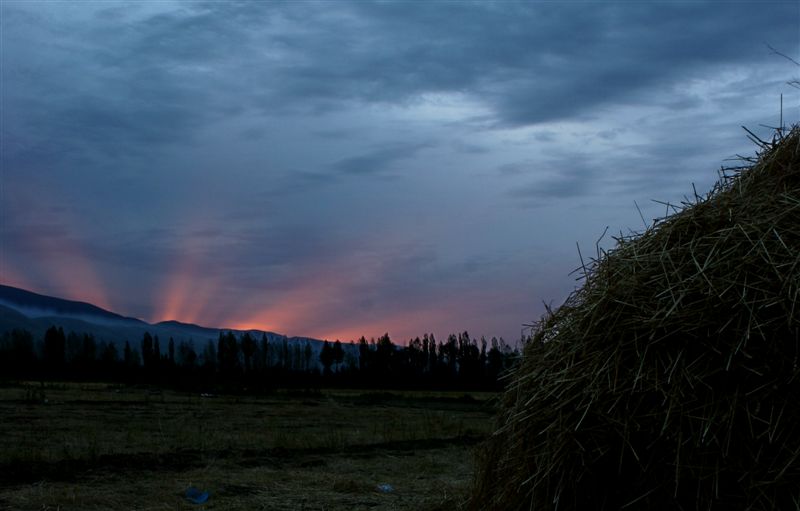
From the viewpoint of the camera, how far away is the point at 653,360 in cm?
421

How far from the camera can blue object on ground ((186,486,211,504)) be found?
8.36m

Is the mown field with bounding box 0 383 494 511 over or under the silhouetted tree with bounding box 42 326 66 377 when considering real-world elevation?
under

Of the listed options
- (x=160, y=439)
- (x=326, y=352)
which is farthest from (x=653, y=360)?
(x=326, y=352)

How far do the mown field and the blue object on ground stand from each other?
0.25 feet

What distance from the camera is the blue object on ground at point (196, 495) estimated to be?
329 inches

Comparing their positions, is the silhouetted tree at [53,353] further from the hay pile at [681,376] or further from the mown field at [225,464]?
the hay pile at [681,376]

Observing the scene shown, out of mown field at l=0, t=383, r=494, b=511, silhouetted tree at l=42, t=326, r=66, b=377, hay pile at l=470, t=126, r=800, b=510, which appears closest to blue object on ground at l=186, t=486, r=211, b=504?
mown field at l=0, t=383, r=494, b=511

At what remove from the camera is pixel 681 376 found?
13.3 feet

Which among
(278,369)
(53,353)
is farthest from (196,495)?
(53,353)

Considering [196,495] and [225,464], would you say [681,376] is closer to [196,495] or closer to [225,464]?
[196,495]

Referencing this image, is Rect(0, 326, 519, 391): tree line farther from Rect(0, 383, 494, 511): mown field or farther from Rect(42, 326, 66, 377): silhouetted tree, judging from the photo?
Rect(0, 383, 494, 511): mown field

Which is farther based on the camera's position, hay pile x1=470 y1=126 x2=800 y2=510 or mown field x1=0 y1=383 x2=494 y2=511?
mown field x1=0 y1=383 x2=494 y2=511

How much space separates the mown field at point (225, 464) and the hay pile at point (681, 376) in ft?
2.48

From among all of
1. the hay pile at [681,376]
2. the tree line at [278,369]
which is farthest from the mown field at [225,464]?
the tree line at [278,369]
